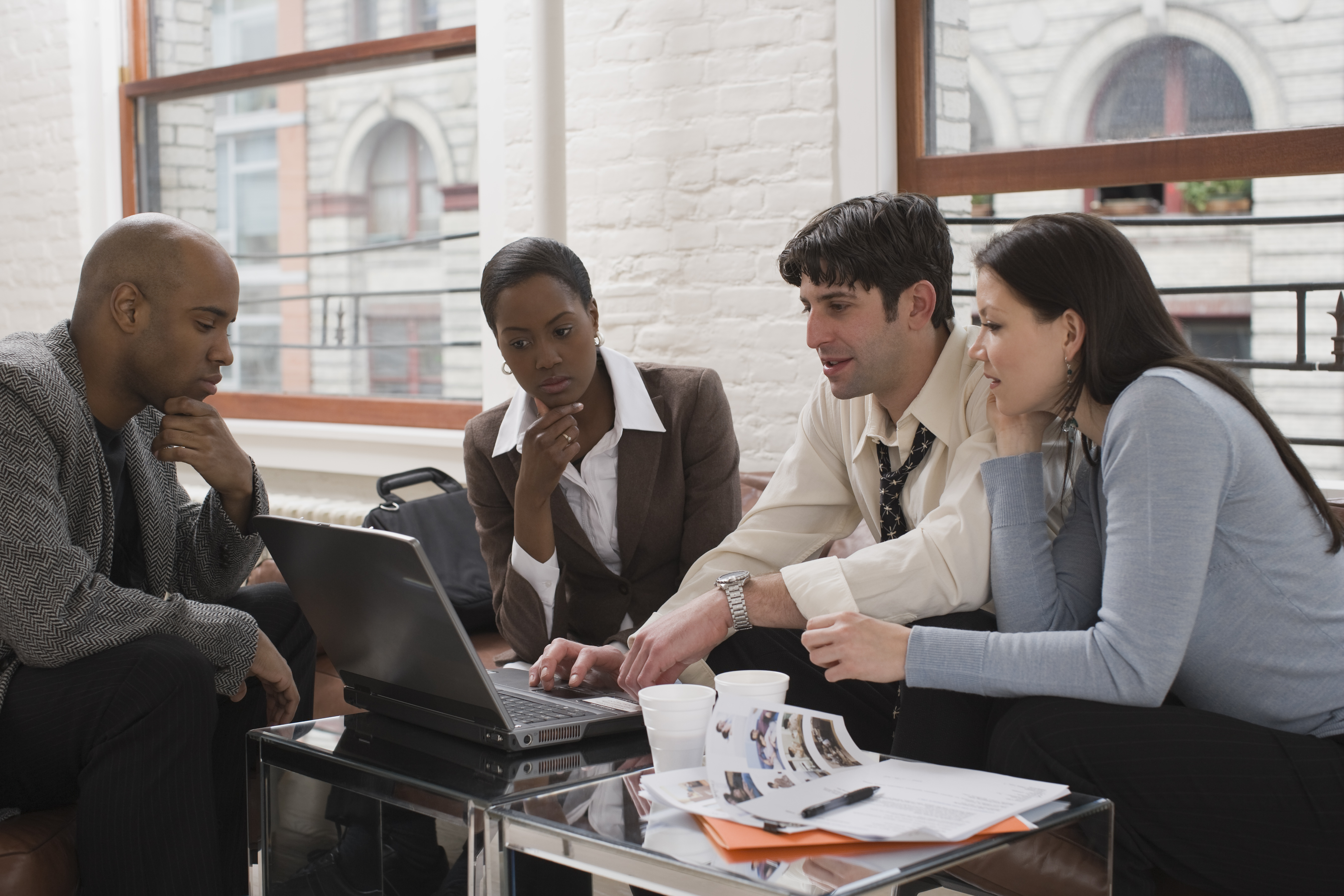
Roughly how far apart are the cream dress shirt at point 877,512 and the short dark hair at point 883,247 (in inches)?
5.1

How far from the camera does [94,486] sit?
1857mm

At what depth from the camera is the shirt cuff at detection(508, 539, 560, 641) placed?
2.22 metres

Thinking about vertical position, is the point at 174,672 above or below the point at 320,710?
above

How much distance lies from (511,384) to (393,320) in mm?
884

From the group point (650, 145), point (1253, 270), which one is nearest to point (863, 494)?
point (650, 145)

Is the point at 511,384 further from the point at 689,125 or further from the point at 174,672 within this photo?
the point at 174,672

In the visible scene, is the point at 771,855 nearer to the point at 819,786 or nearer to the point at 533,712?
the point at 819,786

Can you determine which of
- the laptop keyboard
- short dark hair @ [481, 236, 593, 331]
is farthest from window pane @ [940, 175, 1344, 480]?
the laptop keyboard

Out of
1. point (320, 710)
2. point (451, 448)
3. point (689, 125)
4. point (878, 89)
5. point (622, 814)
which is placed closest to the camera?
point (622, 814)

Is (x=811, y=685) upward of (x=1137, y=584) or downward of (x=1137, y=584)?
downward

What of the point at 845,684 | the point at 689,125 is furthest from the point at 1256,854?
the point at 689,125

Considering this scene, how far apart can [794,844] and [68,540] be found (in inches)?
46.3

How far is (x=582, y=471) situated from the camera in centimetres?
229

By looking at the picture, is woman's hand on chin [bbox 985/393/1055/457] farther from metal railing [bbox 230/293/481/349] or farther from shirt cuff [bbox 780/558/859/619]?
A: metal railing [bbox 230/293/481/349]
